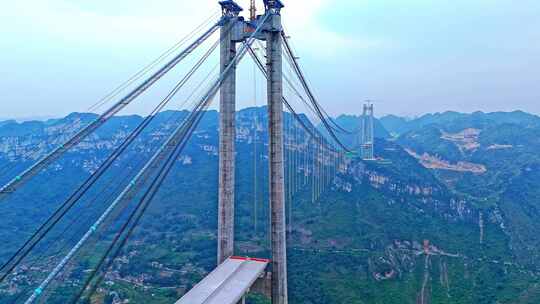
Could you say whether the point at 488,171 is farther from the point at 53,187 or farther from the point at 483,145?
the point at 53,187

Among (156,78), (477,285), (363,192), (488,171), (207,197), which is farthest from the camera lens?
(488,171)

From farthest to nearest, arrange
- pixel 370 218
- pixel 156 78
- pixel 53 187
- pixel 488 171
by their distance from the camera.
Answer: pixel 488 171
pixel 53 187
pixel 370 218
pixel 156 78

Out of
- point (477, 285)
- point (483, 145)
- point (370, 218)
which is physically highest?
point (483, 145)

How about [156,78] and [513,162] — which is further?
[513,162]

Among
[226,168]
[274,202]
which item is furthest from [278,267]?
[226,168]

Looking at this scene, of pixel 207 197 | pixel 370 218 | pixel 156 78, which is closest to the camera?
pixel 156 78

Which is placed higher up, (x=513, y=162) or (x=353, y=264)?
(x=513, y=162)

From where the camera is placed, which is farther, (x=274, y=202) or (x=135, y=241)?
(x=135, y=241)

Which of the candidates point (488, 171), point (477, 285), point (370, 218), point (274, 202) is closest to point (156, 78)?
point (274, 202)

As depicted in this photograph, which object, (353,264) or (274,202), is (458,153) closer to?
(353,264)
